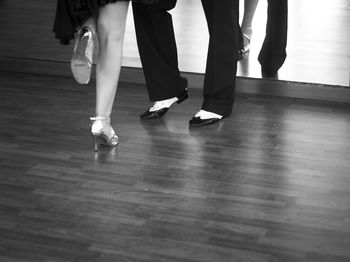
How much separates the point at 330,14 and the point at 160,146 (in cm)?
122

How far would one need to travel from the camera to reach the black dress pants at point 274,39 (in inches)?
180

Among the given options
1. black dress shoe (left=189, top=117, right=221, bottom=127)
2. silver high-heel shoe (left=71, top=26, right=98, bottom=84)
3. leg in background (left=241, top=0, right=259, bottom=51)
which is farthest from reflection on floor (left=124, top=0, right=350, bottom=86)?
silver high-heel shoe (left=71, top=26, right=98, bottom=84)

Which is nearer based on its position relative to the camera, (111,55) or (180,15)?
(111,55)

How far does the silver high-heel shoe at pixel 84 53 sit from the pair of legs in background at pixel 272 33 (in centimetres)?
123

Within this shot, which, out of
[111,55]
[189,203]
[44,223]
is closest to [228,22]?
[111,55]

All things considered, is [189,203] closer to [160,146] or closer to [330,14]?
[160,146]

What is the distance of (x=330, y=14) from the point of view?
4488 millimetres

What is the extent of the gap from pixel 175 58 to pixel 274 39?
638 millimetres

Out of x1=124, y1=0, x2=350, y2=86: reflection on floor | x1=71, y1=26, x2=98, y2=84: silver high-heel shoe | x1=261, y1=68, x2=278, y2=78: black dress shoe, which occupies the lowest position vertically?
x1=261, y1=68, x2=278, y2=78: black dress shoe

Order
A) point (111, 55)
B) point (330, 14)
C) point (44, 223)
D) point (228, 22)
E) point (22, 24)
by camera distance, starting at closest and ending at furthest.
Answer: point (44, 223) → point (111, 55) → point (228, 22) → point (330, 14) → point (22, 24)

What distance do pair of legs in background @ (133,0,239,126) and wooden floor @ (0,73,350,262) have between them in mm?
93

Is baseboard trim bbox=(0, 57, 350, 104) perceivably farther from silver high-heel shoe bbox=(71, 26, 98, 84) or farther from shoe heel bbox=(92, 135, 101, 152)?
silver high-heel shoe bbox=(71, 26, 98, 84)

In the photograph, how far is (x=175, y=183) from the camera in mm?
3533

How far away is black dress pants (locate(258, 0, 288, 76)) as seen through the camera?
4.57 m
